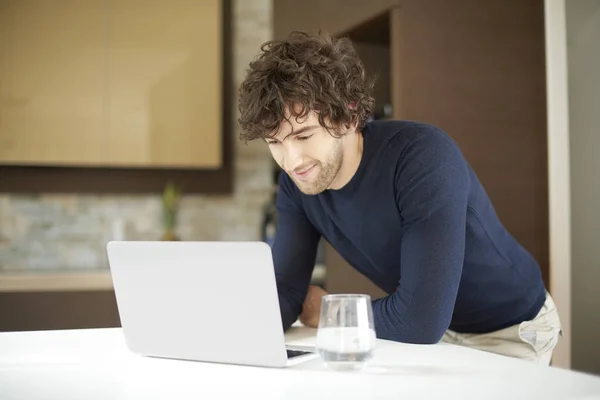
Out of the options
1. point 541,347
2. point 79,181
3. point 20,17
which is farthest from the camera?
point 79,181

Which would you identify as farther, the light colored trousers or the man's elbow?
the light colored trousers

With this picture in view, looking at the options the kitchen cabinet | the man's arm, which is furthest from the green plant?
the man's arm

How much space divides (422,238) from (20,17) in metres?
2.83

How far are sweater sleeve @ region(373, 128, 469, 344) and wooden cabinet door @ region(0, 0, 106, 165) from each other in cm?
243

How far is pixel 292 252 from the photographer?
6.46 feet

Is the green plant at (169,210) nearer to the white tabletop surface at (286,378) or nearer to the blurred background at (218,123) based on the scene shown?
the blurred background at (218,123)

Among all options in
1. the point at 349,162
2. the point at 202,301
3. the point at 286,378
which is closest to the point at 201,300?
the point at 202,301

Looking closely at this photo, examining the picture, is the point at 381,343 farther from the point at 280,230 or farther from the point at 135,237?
the point at 135,237

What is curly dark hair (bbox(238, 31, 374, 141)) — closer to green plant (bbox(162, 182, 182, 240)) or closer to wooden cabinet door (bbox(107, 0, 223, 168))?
wooden cabinet door (bbox(107, 0, 223, 168))

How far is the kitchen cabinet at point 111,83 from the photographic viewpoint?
355cm

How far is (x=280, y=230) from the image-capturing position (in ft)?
6.71

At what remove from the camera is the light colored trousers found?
6.31ft

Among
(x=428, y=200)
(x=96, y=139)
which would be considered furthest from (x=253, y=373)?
(x=96, y=139)

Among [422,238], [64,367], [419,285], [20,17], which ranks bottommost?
[64,367]
